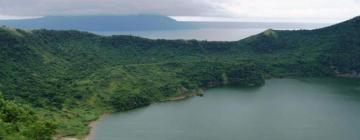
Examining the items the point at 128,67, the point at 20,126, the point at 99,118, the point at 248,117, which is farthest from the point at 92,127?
the point at 128,67

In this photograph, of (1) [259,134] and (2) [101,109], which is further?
Answer: (2) [101,109]

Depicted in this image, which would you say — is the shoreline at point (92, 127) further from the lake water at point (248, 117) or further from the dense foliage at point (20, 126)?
the dense foliage at point (20, 126)

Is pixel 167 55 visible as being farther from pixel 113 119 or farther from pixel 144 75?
pixel 113 119

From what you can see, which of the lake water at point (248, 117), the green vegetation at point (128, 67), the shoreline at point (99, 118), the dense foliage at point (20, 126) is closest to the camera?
the dense foliage at point (20, 126)

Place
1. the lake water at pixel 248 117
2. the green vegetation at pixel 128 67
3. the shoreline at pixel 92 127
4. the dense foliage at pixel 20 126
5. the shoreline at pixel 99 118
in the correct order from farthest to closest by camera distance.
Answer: the green vegetation at pixel 128 67
the lake water at pixel 248 117
the shoreline at pixel 99 118
the shoreline at pixel 92 127
the dense foliage at pixel 20 126

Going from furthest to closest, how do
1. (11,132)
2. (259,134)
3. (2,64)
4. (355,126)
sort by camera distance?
(2,64) < (355,126) < (259,134) < (11,132)

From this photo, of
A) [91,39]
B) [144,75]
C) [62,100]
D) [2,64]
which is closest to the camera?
[62,100]

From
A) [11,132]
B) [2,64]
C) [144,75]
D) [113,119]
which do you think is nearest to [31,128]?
[11,132]

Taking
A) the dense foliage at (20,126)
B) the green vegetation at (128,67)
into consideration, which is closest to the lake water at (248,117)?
the green vegetation at (128,67)
